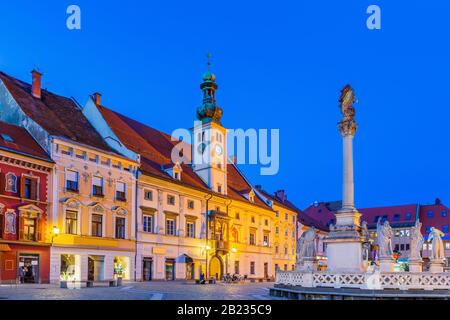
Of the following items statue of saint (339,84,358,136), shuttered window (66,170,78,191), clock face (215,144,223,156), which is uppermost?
clock face (215,144,223,156)

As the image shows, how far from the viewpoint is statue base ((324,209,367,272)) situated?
22.9m

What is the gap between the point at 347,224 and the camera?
2366 centimetres

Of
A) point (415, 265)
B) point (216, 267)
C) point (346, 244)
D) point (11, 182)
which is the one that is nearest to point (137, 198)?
point (11, 182)

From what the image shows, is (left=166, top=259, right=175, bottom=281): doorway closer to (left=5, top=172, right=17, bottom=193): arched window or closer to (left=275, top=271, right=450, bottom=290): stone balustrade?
(left=5, top=172, right=17, bottom=193): arched window

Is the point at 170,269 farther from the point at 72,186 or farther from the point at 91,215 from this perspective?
the point at 72,186

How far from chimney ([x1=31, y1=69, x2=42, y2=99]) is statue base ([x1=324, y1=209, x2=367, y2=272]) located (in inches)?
1059

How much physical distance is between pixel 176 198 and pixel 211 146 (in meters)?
10.5

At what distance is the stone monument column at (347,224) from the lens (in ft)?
75.4

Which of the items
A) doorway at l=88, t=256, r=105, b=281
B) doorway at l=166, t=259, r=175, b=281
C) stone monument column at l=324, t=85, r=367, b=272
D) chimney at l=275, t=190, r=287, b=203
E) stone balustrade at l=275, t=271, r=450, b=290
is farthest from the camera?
chimney at l=275, t=190, r=287, b=203

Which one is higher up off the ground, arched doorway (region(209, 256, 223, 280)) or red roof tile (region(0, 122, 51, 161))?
red roof tile (region(0, 122, 51, 161))

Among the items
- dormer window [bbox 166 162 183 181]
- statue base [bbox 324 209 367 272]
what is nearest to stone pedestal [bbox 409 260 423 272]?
statue base [bbox 324 209 367 272]

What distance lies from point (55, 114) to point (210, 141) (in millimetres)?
19377

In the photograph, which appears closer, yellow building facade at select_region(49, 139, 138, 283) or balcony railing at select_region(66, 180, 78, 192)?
yellow building facade at select_region(49, 139, 138, 283)
